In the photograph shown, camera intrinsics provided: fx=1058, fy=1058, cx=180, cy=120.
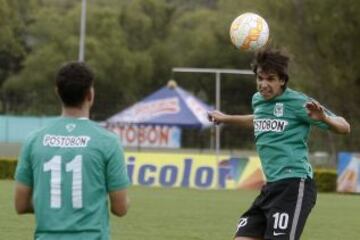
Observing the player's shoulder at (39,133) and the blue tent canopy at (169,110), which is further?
the blue tent canopy at (169,110)

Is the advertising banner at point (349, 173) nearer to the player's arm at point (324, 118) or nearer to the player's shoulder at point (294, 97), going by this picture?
the player's shoulder at point (294, 97)

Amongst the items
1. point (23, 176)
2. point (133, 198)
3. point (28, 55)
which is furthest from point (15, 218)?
point (28, 55)

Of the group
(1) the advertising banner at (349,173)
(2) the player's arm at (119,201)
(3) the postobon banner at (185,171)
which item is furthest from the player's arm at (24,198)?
(1) the advertising banner at (349,173)

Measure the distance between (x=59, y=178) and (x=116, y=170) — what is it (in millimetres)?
295

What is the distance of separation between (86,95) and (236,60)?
64.4m

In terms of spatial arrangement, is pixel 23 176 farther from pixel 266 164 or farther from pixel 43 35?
pixel 43 35

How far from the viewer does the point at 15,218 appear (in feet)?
53.0

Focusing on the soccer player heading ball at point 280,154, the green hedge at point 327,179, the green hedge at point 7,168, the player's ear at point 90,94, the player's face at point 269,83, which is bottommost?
the green hedge at point 7,168

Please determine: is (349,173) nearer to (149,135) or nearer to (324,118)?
(149,135)

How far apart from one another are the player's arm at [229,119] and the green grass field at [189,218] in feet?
18.3

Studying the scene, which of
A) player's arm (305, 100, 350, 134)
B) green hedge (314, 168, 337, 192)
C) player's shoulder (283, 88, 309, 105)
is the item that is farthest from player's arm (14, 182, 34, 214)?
green hedge (314, 168, 337, 192)

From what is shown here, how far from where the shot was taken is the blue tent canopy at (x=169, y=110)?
3903cm

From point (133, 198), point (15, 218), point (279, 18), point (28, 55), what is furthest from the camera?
point (28, 55)

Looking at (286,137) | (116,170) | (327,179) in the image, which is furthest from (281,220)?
(327,179)
